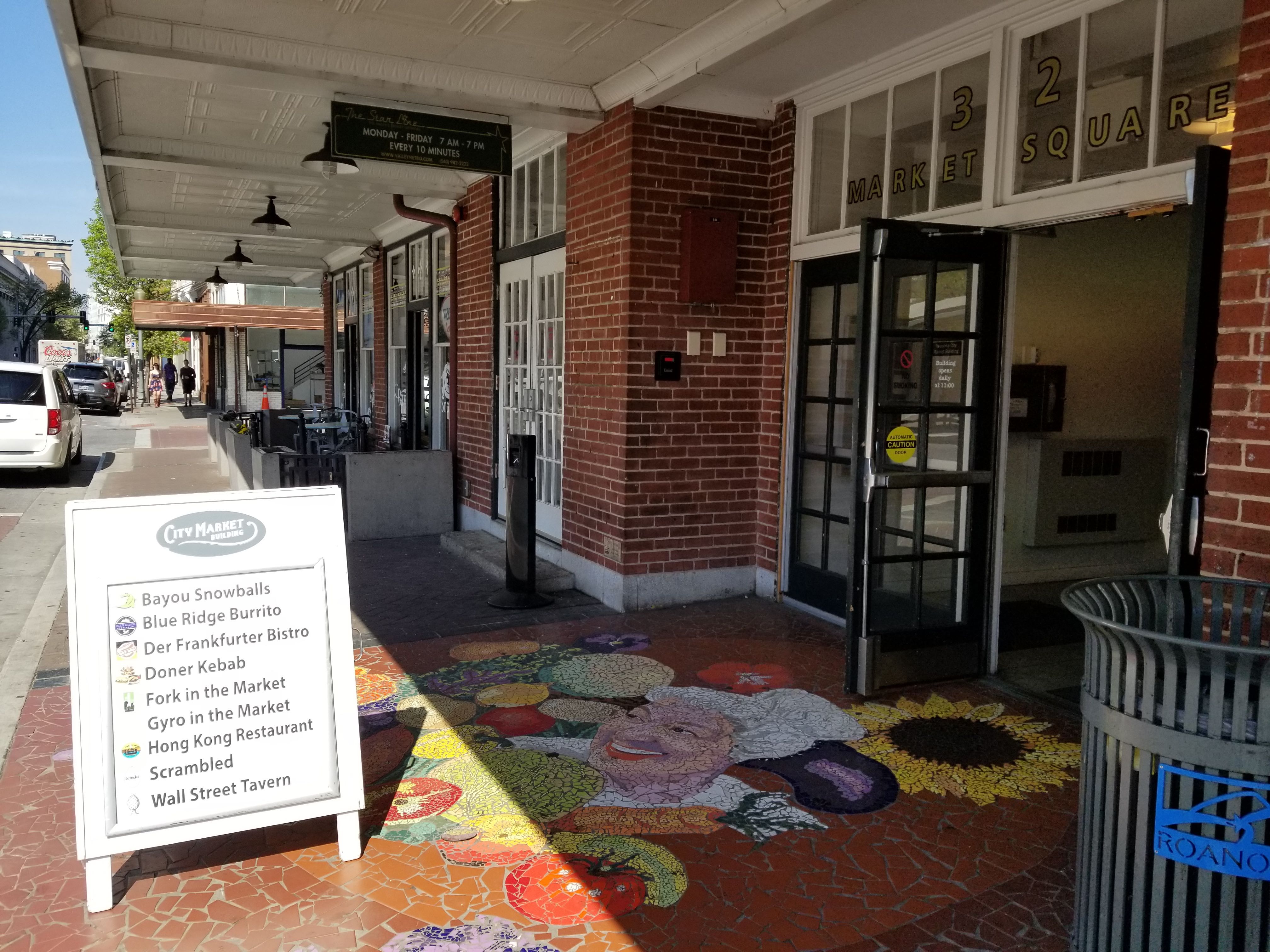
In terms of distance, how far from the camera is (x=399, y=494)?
954 centimetres

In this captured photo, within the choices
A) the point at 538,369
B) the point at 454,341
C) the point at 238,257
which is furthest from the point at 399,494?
the point at 238,257

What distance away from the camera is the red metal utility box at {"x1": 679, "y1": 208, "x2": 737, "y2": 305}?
644 centimetres

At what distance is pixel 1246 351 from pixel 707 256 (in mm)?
3750

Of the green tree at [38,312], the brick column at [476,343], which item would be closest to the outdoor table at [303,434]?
the brick column at [476,343]

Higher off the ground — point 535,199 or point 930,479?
point 535,199

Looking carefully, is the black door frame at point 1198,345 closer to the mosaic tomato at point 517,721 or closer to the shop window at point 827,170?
the mosaic tomato at point 517,721

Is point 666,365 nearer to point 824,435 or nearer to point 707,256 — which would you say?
point 707,256

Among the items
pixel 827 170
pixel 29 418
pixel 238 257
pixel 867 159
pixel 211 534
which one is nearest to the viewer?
pixel 211 534

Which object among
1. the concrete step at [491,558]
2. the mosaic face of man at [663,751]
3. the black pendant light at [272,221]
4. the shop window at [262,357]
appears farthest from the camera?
the shop window at [262,357]

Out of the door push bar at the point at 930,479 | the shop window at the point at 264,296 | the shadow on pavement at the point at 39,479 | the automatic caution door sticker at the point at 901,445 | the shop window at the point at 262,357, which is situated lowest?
the shadow on pavement at the point at 39,479

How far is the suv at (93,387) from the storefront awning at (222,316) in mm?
3725

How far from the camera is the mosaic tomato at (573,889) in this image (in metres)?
3.00

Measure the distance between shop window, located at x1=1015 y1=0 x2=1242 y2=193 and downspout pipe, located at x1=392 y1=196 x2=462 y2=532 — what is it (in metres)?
6.15

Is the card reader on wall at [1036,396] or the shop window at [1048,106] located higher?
the shop window at [1048,106]
